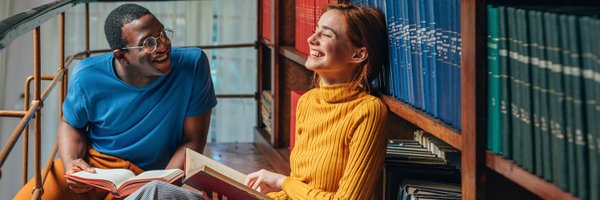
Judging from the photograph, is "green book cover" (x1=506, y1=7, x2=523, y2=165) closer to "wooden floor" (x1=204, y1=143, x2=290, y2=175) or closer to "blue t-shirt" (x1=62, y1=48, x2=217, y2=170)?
"blue t-shirt" (x1=62, y1=48, x2=217, y2=170)

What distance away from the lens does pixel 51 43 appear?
14.6ft

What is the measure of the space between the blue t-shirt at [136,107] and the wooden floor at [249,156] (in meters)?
0.82

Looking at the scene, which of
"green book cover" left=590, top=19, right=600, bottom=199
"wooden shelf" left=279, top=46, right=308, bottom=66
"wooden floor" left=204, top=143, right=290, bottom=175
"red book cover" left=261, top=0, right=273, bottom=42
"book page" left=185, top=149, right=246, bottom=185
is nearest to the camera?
"green book cover" left=590, top=19, right=600, bottom=199

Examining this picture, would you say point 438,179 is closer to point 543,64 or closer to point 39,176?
point 543,64

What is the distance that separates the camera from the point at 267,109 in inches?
146

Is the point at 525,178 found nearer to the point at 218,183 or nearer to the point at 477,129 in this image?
the point at 477,129

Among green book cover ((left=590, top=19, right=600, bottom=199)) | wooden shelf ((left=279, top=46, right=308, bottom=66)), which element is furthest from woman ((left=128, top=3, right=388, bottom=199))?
wooden shelf ((left=279, top=46, right=308, bottom=66))

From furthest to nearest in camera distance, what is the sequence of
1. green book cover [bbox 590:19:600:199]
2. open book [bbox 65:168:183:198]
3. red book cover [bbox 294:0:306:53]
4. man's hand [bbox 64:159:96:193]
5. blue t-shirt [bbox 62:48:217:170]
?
red book cover [bbox 294:0:306:53]
blue t-shirt [bbox 62:48:217:170]
man's hand [bbox 64:159:96:193]
open book [bbox 65:168:183:198]
green book cover [bbox 590:19:600:199]

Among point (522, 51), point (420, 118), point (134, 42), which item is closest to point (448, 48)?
point (420, 118)

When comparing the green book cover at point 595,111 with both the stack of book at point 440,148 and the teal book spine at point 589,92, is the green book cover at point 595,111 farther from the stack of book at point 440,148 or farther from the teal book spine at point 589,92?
the stack of book at point 440,148

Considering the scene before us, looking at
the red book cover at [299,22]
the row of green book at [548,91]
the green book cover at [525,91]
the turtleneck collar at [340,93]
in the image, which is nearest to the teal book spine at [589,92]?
the row of green book at [548,91]

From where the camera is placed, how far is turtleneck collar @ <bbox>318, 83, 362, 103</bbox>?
1653 mm

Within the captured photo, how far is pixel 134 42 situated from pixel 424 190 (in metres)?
0.83

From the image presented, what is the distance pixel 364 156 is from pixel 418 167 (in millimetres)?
180
